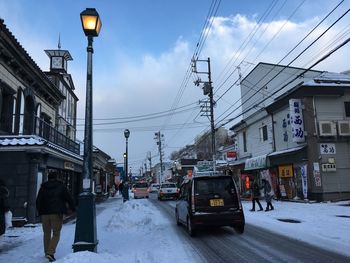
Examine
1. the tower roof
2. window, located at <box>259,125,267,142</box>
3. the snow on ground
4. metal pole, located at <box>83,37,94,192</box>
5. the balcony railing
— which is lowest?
the snow on ground

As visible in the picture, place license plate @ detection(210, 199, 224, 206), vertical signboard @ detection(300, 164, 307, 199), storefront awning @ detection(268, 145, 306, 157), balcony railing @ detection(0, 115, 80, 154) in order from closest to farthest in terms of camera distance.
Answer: license plate @ detection(210, 199, 224, 206), balcony railing @ detection(0, 115, 80, 154), vertical signboard @ detection(300, 164, 307, 199), storefront awning @ detection(268, 145, 306, 157)

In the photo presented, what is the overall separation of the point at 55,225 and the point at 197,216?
484cm

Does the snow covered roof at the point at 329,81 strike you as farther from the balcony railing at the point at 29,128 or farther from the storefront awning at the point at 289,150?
the balcony railing at the point at 29,128

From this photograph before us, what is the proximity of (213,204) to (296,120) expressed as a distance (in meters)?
14.9

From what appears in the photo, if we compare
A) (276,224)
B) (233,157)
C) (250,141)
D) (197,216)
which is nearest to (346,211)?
(276,224)

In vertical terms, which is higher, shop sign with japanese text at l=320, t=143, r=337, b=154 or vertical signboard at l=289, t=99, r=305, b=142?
vertical signboard at l=289, t=99, r=305, b=142

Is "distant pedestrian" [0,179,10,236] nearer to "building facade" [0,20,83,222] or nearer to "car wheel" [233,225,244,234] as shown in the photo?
"building facade" [0,20,83,222]

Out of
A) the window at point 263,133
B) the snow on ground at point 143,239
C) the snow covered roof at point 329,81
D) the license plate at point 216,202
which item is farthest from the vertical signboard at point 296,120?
the license plate at point 216,202

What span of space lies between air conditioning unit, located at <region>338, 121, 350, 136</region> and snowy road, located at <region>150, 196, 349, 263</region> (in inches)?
579

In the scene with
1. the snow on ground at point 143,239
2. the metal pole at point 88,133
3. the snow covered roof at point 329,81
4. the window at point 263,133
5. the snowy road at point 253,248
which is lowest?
the snowy road at point 253,248

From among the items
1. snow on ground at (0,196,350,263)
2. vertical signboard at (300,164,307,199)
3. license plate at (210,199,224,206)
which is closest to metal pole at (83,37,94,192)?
snow on ground at (0,196,350,263)

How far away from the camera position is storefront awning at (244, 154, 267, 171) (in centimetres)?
3131

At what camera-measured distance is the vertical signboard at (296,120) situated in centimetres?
2545

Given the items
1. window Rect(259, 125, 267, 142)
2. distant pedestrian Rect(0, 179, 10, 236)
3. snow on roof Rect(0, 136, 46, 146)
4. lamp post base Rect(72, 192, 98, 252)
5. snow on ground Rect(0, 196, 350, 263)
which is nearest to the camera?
lamp post base Rect(72, 192, 98, 252)
